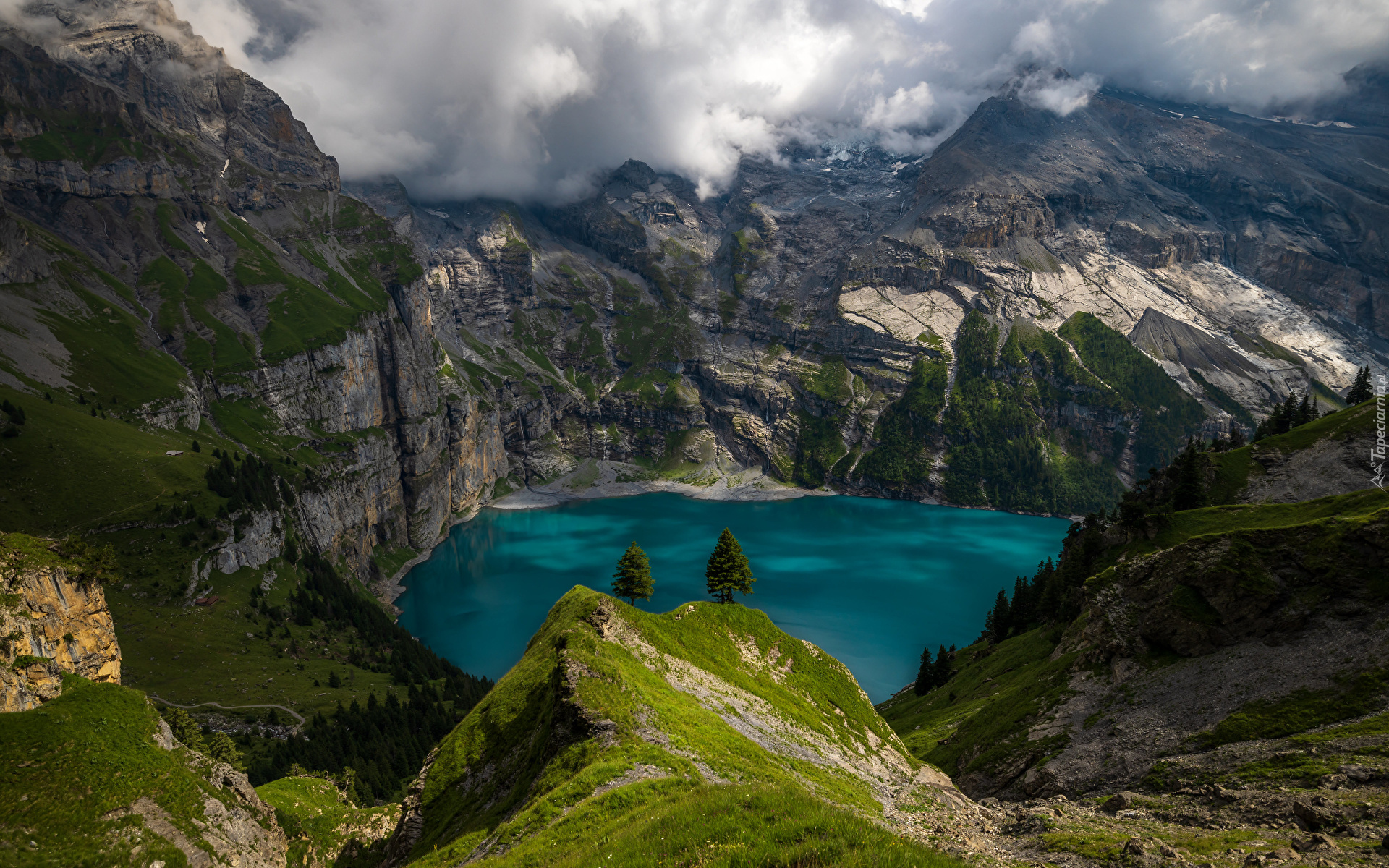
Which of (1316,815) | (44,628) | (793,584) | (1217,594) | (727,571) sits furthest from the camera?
(793,584)

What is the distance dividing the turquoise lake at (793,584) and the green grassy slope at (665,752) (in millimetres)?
58505

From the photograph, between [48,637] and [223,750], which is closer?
[48,637]

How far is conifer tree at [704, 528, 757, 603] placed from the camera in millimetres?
53344

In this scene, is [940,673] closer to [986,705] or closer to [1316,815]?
[986,705]

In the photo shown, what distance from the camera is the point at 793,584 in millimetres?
144000

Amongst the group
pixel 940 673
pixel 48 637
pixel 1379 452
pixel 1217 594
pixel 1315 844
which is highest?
pixel 1379 452

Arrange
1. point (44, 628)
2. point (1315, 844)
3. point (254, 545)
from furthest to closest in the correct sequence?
point (254, 545) < point (44, 628) < point (1315, 844)

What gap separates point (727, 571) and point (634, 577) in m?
8.50

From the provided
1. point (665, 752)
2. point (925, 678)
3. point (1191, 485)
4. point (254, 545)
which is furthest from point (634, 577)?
point (254, 545)

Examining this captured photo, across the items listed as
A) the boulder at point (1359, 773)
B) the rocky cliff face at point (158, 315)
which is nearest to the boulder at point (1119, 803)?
the boulder at point (1359, 773)

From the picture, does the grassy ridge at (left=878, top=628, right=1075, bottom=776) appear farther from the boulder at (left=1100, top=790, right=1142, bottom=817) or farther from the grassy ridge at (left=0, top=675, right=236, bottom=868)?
the grassy ridge at (left=0, top=675, right=236, bottom=868)

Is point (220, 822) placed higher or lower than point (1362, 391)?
lower

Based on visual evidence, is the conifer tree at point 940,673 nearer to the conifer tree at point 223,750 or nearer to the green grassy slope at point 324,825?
the green grassy slope at point 324,825

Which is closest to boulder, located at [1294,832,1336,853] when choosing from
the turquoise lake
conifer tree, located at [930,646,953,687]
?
conifer tree, located at [930,646,953,687]
